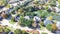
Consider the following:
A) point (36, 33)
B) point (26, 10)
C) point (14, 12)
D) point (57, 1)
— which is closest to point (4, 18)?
point (14, 12)

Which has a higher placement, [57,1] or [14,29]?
[57,1]

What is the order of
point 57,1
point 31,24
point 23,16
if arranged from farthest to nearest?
point 57,1, point 23,16, point 31,24

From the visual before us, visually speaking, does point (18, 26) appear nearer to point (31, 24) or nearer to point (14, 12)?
point (31, 24)

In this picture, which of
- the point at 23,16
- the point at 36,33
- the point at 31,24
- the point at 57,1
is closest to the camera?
the point at 36,33

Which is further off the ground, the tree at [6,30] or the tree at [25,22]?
the tree at [25,22]

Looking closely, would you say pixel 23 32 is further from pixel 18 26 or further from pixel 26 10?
pixel 26 10

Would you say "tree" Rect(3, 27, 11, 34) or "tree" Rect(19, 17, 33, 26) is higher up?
"tree" Rect(19, 17, 33, 26)

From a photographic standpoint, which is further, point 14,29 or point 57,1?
point 57,1

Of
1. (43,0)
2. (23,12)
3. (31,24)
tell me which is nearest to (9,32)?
(31,24)

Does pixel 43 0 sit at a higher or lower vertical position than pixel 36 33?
higher
